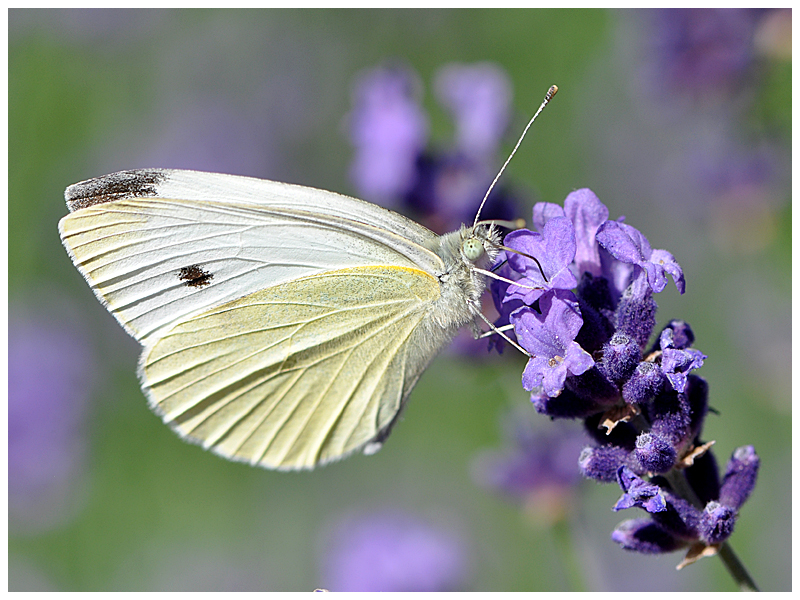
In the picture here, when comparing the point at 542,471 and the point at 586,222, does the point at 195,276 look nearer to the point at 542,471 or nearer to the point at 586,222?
the point at 586,222

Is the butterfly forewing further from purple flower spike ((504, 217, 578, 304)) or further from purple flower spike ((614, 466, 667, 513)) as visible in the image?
purple flower spike ((614, 466, 667, 513))

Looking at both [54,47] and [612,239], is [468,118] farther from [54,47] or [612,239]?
[54,47]

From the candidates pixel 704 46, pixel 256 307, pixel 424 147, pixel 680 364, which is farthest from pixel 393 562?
pixel 704 46

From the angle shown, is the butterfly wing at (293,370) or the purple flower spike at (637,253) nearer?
the purple flower spike at (637,253)

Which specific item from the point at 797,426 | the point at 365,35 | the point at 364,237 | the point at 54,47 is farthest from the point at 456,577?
the point at 54,47

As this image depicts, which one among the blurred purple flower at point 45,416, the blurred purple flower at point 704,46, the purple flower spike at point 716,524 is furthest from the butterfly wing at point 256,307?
the blurred purple flower at point 45,416

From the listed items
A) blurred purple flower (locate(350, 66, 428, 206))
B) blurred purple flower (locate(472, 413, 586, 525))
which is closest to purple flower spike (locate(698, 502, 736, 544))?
blurred purple flower (locate(472, 413, 586, 525))

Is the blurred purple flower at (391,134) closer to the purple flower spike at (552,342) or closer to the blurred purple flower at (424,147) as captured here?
the blurred purple flower at (424,147)
